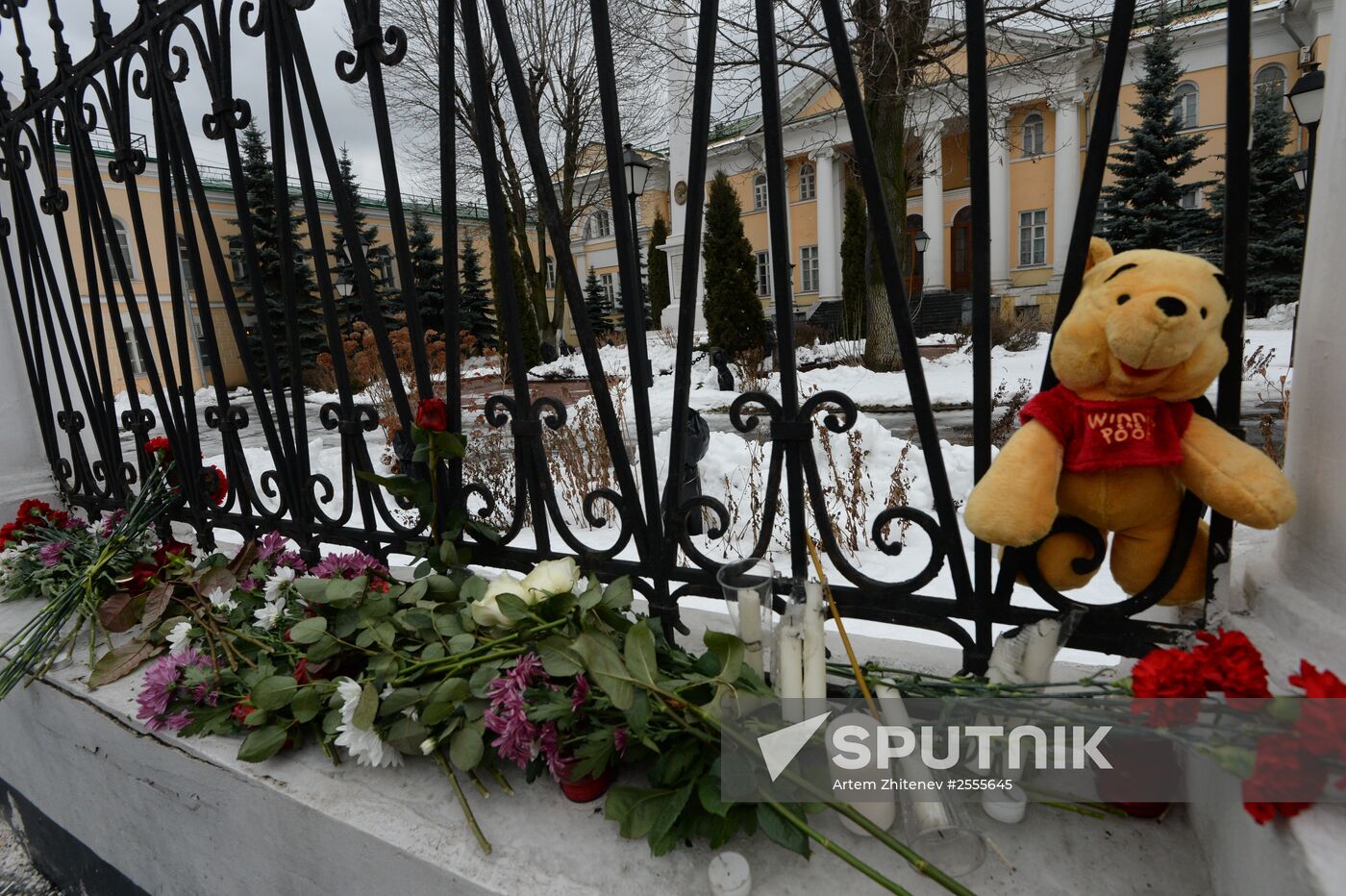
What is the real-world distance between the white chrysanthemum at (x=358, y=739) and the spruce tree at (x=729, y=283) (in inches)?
516

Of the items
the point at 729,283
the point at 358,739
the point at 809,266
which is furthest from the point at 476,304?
the point at 358,739

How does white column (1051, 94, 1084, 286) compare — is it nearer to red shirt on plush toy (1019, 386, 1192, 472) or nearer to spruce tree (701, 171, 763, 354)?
spruce tree (701, 171, 763, 354)

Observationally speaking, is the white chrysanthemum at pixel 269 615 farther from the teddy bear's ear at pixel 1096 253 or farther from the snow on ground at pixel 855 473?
the teddy bear's ear at pixel 1096 253

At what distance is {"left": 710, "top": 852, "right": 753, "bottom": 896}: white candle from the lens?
880 millimetres

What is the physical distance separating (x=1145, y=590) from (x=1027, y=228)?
2277 cm

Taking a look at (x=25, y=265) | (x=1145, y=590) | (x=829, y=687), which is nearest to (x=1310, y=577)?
(x=1145, y=590)

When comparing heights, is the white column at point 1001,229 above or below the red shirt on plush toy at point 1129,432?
above

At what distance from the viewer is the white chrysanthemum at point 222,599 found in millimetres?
1588

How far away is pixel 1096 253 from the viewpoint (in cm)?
97

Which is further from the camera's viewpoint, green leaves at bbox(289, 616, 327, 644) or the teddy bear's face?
green leaves at bbox(289, 616, 327, 644)

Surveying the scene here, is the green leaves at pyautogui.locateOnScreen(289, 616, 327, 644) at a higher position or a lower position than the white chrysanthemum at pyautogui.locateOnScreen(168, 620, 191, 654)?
higher

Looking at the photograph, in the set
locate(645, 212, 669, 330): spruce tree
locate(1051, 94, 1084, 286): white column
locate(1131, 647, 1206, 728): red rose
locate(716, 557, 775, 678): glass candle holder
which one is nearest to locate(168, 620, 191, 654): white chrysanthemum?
locate(716, 557, 775, 678): glass candle holder

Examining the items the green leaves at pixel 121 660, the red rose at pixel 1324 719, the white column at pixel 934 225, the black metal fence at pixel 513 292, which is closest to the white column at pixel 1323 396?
the black metal fence at pixel 513 292

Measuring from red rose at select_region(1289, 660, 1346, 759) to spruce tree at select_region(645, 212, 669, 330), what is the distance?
78.7ft
